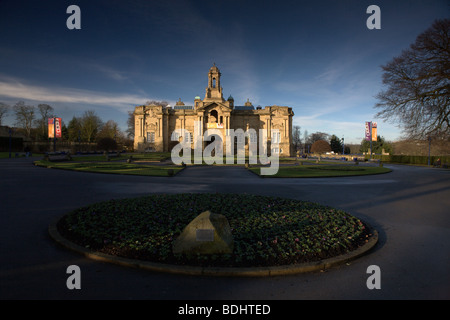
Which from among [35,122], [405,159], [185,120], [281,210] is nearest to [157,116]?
[185,120]

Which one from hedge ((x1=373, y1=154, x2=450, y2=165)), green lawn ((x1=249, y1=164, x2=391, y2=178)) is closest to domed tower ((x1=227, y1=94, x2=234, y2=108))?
hedge ((x1=373, y1=154, x2=450, y2=165))

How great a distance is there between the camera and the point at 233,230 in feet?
21.5

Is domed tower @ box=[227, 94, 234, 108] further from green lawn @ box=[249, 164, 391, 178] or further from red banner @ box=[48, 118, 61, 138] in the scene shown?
green lawn @ box=[249, 164, 391, 178]

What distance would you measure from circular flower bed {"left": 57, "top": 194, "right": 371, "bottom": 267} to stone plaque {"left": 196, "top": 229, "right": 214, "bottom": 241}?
35 centimetres

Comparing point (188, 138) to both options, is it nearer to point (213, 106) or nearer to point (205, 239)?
point (213, 106)

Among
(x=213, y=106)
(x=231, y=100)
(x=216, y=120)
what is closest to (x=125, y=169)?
(x=213, y=106)

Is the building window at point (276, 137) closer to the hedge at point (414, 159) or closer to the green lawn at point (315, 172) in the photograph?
the hedge at point (414, 159)

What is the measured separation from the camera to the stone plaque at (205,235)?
516cm

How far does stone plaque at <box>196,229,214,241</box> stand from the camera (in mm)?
5163

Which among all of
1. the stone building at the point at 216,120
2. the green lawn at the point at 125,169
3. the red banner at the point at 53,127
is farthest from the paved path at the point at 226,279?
the stone building at the point at 216,120

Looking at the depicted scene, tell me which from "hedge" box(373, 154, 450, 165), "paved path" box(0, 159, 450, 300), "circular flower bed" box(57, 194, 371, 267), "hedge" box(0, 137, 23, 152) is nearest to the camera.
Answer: "paved path" box(0, 159, 450, 300)

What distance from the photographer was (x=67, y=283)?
4.18 m
